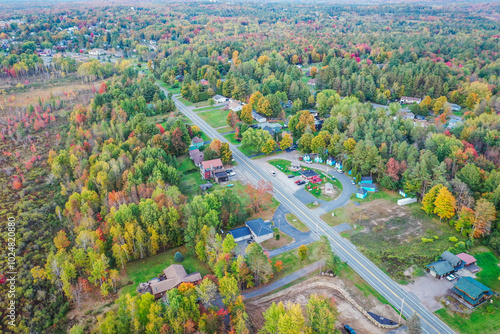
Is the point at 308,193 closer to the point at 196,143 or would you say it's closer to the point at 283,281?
the point at 283,281

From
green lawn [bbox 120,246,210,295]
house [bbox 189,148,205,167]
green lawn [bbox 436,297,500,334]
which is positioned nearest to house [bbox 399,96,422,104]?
house [bbox 189,148,205,167]

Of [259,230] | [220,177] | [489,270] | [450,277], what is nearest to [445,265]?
[450,277]

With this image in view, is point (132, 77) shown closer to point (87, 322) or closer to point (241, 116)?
point (241, 116)

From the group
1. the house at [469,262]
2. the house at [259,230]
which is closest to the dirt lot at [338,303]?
the house at [259,230]

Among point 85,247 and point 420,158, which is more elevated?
point 420,158

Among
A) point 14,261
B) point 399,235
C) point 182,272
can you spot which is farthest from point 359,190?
point 14,261

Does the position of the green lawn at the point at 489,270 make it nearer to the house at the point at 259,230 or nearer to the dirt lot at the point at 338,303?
the dirt lot at the point at 338,303

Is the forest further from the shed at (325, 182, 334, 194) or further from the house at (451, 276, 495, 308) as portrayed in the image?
the house at (451, 276, 495, 308)
